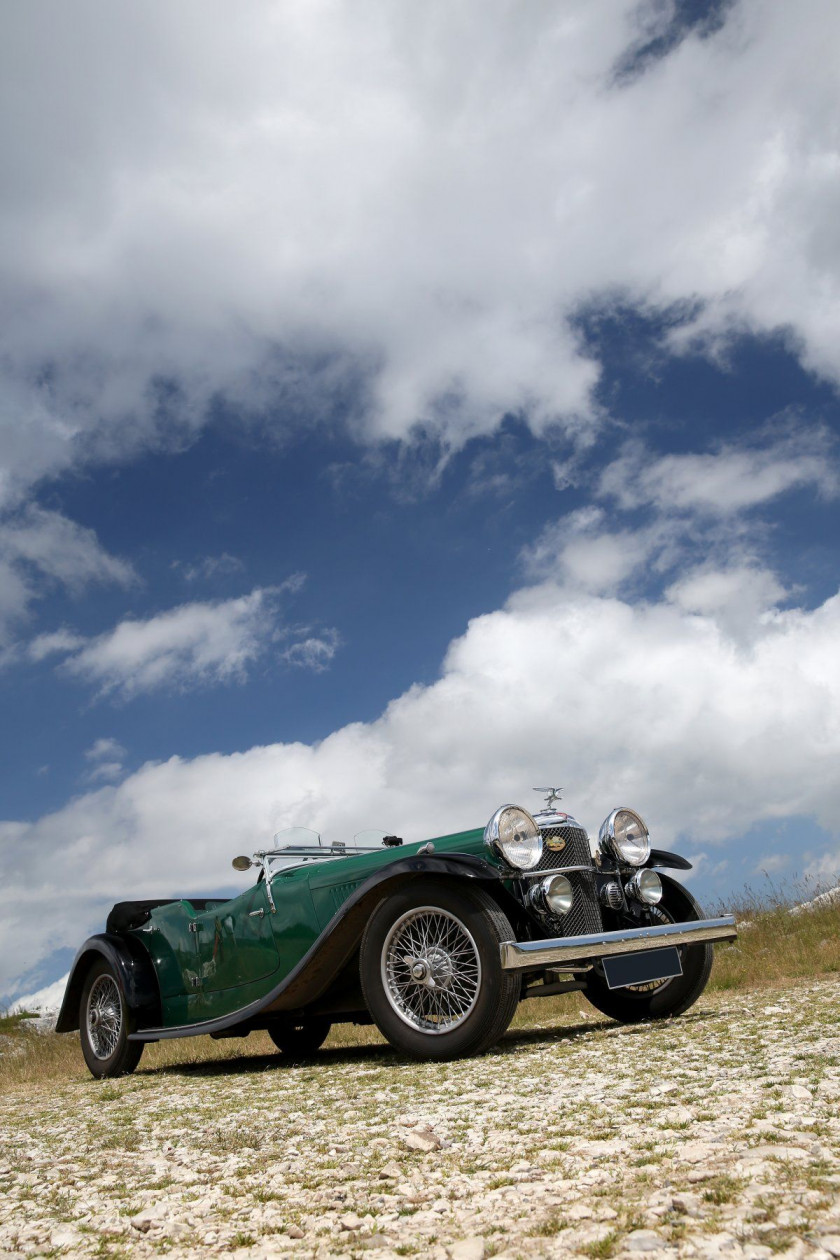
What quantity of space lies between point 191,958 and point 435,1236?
5178 millimetres

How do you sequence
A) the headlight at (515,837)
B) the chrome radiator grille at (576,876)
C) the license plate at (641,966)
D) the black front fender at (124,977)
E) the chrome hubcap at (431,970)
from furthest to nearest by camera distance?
the black front fender at (124,977) < the chrome radiator grille at (576,876) < the headlight at (515,837) < the license plate at (641,966) < the chrome hubcap at (431,970)

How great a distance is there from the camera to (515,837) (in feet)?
A: 17.0

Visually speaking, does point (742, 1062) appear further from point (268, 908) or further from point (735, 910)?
point (735, 910)

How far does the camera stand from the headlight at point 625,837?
5.91 m

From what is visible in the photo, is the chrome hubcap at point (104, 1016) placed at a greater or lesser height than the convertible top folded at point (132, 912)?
lesser

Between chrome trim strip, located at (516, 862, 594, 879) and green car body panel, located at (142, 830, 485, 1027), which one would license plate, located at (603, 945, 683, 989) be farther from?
green car body panel, located at (142, 830, 485, 1027)

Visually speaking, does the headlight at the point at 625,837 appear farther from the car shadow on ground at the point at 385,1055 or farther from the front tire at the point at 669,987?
the car shadow on ground at the point at 385,1055

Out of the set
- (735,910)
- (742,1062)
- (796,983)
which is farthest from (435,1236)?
(735,910)

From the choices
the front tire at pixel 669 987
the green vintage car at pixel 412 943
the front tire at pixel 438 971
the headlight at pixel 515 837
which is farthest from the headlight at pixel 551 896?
the front tire at pixel 669 987

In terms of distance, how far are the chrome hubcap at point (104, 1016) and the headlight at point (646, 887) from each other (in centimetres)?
381

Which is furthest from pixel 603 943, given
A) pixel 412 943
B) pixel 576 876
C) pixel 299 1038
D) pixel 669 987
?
pixel 299 1038

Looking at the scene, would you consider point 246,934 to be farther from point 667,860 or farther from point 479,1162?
point 479,1162

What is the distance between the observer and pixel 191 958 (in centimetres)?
676

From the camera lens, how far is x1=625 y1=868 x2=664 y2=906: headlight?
5.80 metres
